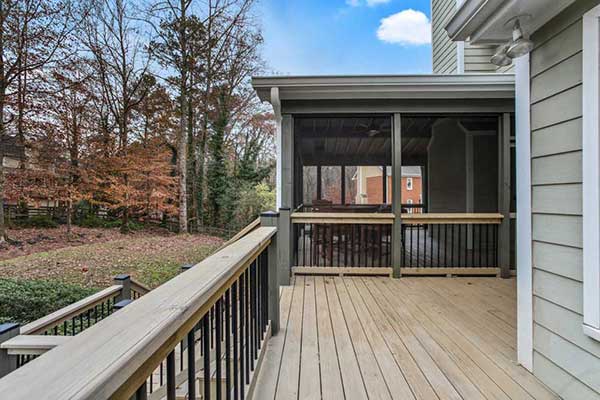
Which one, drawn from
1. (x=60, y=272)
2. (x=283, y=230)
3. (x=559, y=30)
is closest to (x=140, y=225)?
(x=60, y=272)

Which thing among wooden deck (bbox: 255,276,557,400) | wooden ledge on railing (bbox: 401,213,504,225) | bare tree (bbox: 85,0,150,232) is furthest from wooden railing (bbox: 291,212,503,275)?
bare tree (bbox: 85,0,150,232)

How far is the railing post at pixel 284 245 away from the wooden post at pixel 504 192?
2.81 metres

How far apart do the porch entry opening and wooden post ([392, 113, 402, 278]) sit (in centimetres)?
3

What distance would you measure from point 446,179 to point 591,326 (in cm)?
568

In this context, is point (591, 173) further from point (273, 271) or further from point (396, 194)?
point (396, 194)

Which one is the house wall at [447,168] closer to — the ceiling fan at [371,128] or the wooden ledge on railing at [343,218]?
the ceiling fan at [371,128]

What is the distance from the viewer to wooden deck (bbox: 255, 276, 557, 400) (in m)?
1.80

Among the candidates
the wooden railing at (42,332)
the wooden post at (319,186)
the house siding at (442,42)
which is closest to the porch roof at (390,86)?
the house siding at (442,42)

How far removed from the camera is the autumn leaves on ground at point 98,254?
321 inches

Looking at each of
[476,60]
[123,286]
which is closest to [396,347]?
[123,286]

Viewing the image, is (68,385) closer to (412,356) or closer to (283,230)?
(412,356)

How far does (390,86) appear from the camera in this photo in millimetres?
3816

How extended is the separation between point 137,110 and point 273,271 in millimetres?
11782

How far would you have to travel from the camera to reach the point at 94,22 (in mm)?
10828
